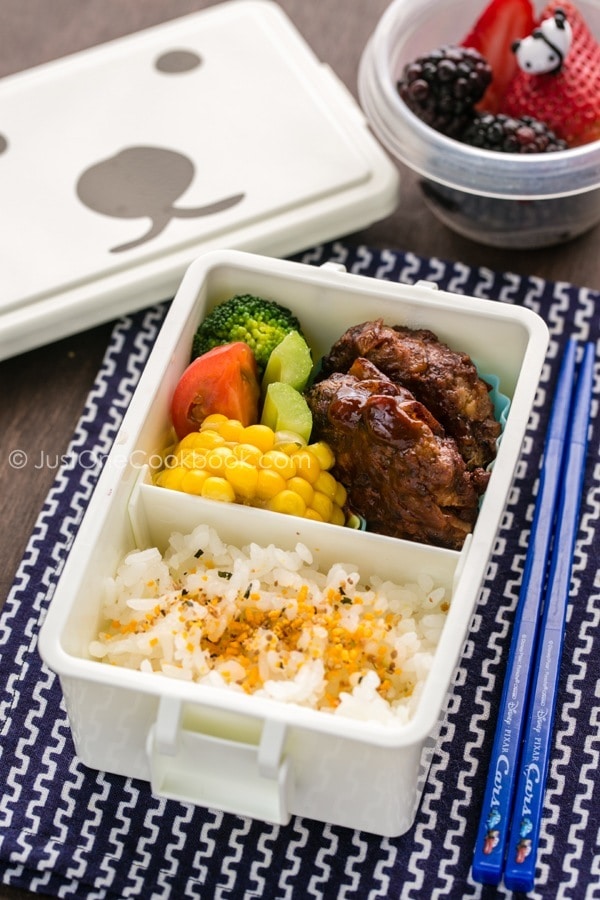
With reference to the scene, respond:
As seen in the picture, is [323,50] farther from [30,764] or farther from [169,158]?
[30,764]

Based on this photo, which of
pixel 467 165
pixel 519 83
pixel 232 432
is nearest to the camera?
pixel 232 432

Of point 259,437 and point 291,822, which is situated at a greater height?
point 259,437

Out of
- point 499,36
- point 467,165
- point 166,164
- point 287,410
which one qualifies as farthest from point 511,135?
point 287,410

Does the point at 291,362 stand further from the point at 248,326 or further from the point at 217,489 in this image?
the point at 217,489

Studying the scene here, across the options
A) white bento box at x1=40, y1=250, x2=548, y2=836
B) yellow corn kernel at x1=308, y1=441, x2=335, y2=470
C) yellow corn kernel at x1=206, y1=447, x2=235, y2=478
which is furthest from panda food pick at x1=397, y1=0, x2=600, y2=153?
yellow corn kernel at x1=206, y1=447, x2=235, y2=478

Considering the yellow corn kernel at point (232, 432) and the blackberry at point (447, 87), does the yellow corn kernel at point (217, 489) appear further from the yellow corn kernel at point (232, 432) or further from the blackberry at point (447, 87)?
the blackberry at point (447, 87)

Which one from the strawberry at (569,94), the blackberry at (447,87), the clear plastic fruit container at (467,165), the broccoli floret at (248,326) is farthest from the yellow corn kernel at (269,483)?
the strawberry at (569,94)

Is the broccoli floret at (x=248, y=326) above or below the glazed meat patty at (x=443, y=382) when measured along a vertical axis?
above

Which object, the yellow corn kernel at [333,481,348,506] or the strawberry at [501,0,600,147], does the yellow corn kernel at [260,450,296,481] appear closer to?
the yellow corn kernel at [333,481,348,506]

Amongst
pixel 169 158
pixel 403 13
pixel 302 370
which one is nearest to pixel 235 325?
pixel 302 370
